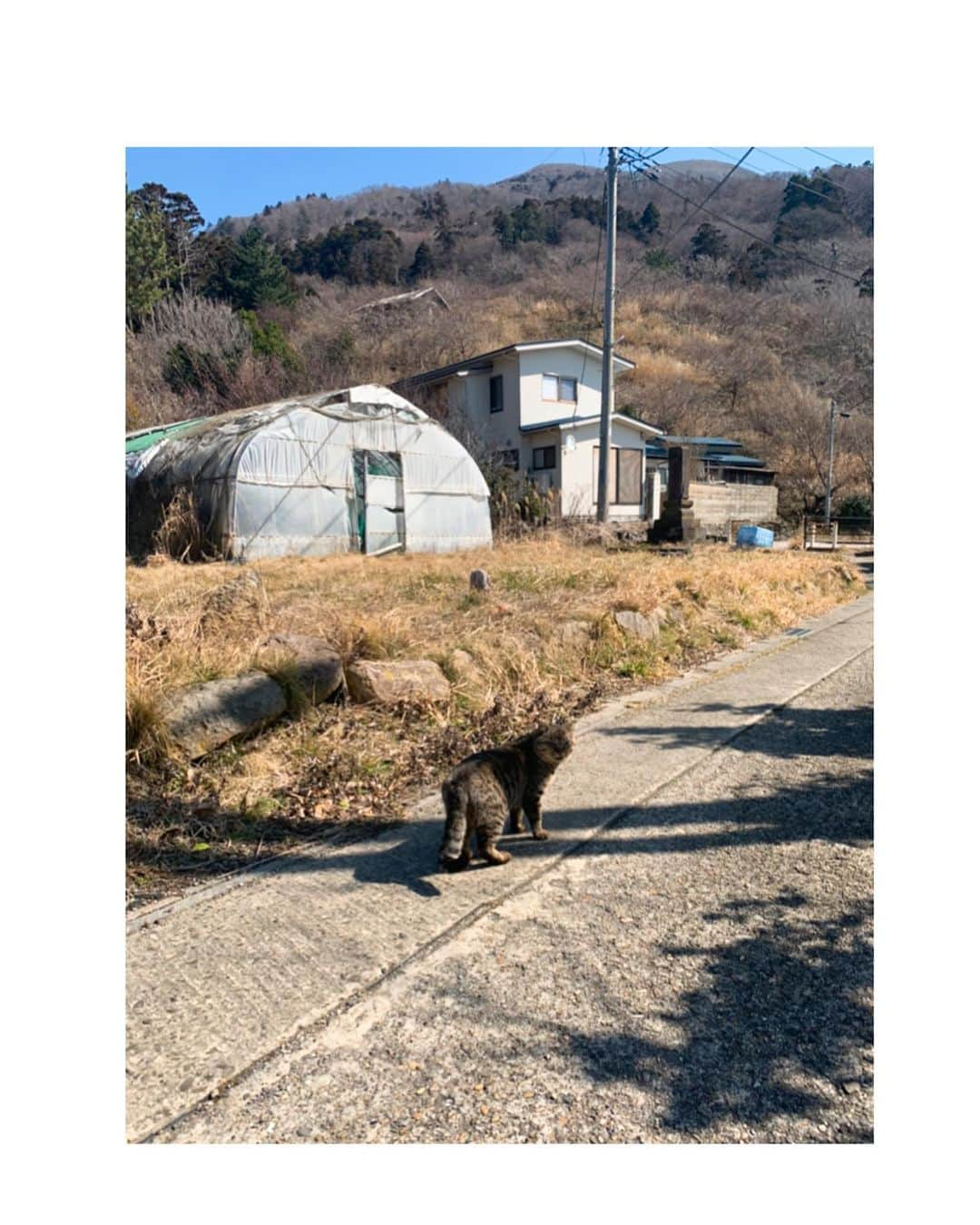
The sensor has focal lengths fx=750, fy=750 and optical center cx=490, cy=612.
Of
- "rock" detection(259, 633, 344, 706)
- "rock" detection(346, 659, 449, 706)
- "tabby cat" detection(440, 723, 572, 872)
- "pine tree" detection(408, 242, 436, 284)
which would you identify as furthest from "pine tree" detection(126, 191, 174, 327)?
"tabby cat" detection(440, 723, 572, 872)

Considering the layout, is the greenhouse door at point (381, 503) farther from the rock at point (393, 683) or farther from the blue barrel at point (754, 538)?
the rock at point (393, 683)

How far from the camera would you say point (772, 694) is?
18.3 ft

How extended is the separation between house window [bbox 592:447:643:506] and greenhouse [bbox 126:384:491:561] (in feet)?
24.6

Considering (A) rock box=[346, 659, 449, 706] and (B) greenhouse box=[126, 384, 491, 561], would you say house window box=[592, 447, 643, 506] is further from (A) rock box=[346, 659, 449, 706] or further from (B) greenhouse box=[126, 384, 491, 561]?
(A) rock box=[346, 659, 449, 706]

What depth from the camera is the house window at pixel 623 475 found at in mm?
23844

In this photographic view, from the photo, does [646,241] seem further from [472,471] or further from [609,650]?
[609,650]

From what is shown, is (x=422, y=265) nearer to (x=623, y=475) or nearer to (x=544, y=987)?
(x=623, y=475)

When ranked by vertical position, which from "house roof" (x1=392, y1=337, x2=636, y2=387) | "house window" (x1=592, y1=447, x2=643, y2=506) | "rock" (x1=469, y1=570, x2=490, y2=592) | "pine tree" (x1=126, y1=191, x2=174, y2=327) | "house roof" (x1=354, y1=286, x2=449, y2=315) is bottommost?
"rock" (x1=469, y1=570, x2=490, y2=592)

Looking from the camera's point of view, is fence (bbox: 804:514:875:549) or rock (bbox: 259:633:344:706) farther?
fence (bbox: 804:514:875:549)

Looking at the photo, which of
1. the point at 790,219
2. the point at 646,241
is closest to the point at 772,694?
the point at 790,219

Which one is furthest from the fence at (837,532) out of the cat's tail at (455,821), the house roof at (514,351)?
the cat's tail at (455,821)

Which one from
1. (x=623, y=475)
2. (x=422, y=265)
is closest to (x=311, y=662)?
(x=623, y=475)

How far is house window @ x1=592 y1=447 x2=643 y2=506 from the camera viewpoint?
78.2 feet

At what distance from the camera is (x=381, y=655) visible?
529cm
